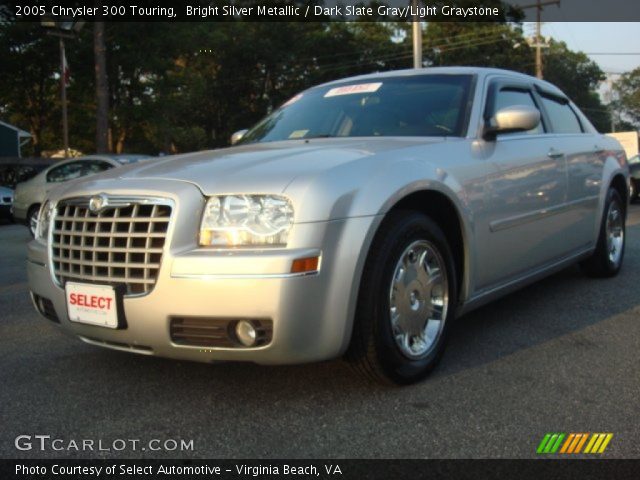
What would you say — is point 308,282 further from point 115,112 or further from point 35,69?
point 35,69

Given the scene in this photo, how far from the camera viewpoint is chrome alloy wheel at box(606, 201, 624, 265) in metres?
5.45

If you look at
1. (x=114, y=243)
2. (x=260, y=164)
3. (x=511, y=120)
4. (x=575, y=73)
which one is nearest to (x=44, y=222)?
(x=114, y=243)

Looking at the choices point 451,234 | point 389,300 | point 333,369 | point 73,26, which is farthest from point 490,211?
point 73,26

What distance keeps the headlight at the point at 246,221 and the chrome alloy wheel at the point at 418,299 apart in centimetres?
61

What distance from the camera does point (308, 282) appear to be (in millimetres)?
2582

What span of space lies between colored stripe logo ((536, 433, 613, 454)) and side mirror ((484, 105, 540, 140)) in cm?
174

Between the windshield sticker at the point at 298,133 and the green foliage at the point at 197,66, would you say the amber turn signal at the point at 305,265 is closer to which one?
the windshield sticker at the point at 298,133

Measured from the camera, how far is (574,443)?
8.11 ft

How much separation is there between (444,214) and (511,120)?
26.9 inches

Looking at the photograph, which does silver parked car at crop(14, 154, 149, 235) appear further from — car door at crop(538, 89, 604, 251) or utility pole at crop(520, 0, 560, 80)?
utility pole at crop(520, 0, 560, 80)

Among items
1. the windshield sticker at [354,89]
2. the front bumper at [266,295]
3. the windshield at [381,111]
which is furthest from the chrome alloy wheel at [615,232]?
the front bumper at [266,295]

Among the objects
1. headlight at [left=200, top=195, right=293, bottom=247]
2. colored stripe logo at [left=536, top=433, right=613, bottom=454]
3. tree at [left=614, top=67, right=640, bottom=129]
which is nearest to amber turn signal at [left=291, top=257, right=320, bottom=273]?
headlight at [left=200, top=195, right=293, bottom=247]

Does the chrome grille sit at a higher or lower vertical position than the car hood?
lower

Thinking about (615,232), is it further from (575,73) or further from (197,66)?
(575,73)
